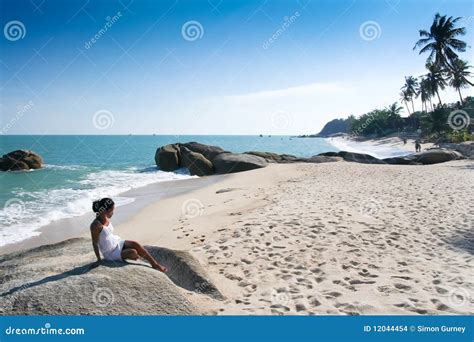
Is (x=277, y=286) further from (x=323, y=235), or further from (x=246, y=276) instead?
(x=323, y=235)

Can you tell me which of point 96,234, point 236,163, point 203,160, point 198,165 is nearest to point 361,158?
point 236,163

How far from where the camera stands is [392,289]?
529 centimetres

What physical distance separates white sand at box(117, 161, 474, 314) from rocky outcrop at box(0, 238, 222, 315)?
550mm

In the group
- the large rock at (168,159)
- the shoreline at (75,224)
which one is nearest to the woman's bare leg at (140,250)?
the shoreline at (75,224)

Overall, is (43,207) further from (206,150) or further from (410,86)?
(410,86)

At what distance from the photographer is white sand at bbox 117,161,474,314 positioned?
5.01m

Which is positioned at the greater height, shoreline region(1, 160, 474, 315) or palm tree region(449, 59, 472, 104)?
palm tree region(449, 59, 472, 104)

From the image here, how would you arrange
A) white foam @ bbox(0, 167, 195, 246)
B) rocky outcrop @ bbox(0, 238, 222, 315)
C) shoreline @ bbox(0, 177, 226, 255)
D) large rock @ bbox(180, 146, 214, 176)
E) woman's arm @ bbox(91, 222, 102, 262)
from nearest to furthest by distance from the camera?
rocky outcrop @ bbox(0, 238, 222, 315)
woman's arm @ bbox(91, 222, 102, 262)
shoreline @ bbox(0, 177, 226, 255)
white foam @ bbox(0, 167, 195, 246)
large rock @ bbox(180, 146, 214, 176)

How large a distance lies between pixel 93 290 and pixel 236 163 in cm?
2452

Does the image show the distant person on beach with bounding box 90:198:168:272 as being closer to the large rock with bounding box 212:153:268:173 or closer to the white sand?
the white sand

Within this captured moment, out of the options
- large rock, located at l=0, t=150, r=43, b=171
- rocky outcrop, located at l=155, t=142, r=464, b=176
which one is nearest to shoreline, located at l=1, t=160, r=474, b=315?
rocky outcrop, located at l=155, t=142, r=464, b=176

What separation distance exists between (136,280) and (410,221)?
7.50 metres

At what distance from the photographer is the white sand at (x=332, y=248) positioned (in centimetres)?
501

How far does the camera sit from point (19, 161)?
35531mm
